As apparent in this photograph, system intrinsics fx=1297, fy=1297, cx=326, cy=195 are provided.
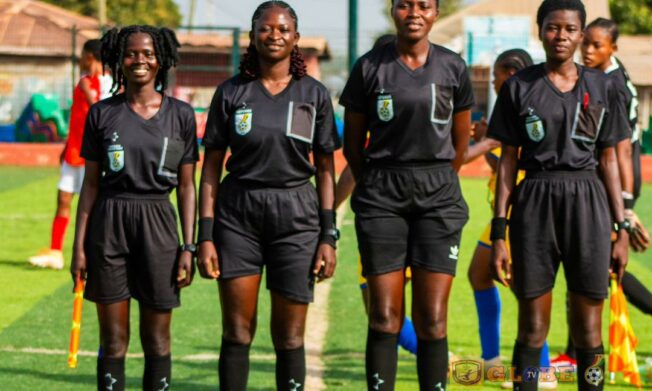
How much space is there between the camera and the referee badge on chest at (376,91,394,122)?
620 cm

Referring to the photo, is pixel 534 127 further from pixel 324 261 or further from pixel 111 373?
pixel 111 373

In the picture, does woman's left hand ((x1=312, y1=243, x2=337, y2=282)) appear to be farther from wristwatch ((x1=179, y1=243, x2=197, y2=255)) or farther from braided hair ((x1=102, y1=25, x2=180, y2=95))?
braided hair ((x1=102, y1=25, x2=180, y2=95))

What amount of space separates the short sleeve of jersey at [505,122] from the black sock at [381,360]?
112 cm

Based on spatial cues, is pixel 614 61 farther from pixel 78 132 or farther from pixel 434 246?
pixel 78 132

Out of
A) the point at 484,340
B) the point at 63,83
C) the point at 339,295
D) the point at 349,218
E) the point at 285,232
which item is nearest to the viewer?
the point at 285,232

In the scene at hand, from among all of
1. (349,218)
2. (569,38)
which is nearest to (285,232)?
(569,38)

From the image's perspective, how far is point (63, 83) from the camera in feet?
88.4

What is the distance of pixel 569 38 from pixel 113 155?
7.51ft

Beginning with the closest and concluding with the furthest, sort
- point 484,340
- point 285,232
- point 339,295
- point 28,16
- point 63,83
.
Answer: point 285,232, point 484,340, point 339,295, point 63,83, point 28,16

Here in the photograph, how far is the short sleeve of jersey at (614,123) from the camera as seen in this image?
253 inches

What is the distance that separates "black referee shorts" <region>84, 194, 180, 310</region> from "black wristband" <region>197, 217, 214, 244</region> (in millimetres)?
164

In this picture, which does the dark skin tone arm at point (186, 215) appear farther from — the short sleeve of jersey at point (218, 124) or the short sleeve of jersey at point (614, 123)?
the short sleeve of jersey at point (614, 123)

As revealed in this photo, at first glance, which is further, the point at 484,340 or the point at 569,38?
the point at 484,340

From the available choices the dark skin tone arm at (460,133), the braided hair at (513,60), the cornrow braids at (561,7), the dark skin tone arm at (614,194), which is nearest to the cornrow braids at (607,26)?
the braided hair at (513,60)
